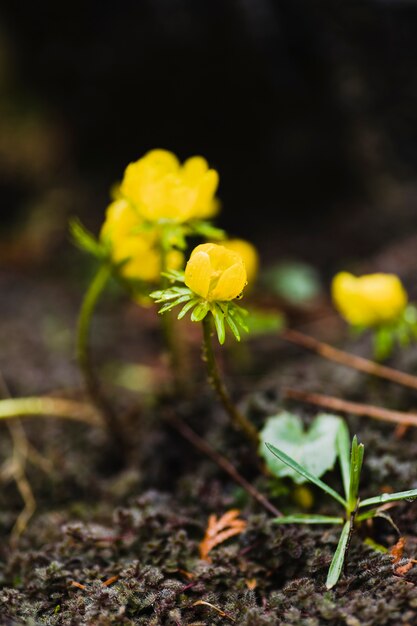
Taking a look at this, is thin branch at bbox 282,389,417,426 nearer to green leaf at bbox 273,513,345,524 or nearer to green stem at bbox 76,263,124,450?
green leaf at bbox 273,513,345,524

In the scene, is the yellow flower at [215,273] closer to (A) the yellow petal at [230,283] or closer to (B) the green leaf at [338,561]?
(A) the yellow petal at [230,283]

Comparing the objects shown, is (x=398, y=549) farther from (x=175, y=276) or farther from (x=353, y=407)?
(x=175, y=276)

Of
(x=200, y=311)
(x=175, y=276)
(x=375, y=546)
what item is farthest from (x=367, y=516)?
(x=175, y=276)

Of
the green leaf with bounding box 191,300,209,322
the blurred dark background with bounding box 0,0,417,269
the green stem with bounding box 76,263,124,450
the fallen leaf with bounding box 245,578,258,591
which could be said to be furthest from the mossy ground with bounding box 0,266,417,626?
the blurred dark background with bounding box 0,0,417,269

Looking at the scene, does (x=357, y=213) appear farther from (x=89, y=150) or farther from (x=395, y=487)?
(x=395, y=487)

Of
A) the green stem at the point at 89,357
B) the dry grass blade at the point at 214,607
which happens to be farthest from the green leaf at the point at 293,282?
the dry grass blade at the point at 214,607

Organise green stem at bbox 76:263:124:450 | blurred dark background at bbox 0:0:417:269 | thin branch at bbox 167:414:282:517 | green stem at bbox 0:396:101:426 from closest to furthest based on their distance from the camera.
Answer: thin branch at bbox 167:414:282:517 < green stem at bbox 76:263:124:450 < green stem at bbox 0:396:101:426 < blurred dark background at bbox 0:0:417:269

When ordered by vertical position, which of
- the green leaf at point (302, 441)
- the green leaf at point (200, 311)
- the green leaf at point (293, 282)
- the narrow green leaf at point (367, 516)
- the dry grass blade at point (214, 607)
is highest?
the green leaf at point (200, 311)
